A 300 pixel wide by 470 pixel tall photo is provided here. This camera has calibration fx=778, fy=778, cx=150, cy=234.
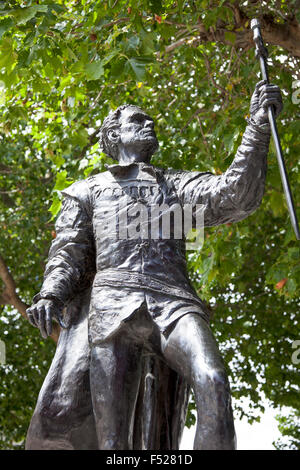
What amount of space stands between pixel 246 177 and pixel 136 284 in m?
0.74

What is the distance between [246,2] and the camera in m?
7.51

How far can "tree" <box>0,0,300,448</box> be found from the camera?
6.41 metres

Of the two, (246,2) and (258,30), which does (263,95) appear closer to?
(258,30)

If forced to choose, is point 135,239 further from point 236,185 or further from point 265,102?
point 265,102

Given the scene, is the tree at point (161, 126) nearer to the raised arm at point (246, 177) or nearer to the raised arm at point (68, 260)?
the raised arm at point (68, 260)

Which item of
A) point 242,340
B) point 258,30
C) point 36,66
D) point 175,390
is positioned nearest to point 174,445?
point 175,390

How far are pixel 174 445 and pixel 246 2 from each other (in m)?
5.07

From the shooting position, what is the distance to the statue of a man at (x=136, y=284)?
3.45 meters

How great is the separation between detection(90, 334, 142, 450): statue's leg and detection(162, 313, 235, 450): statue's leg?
0.19 m

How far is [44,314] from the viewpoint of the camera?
12.2 feet

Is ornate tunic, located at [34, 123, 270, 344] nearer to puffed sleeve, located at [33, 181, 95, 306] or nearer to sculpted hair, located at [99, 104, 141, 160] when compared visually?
puffed sleeve, located at [33, 181, 95, 306]

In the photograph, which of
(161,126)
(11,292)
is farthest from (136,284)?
(11,292)

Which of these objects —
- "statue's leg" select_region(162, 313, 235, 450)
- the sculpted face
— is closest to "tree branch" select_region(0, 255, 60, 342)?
the sculpted face

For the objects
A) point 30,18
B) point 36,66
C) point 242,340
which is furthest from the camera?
point 242,340
